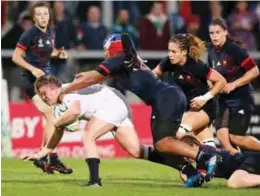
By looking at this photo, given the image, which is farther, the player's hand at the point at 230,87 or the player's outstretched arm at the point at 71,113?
the player's hand at the point at 230,87

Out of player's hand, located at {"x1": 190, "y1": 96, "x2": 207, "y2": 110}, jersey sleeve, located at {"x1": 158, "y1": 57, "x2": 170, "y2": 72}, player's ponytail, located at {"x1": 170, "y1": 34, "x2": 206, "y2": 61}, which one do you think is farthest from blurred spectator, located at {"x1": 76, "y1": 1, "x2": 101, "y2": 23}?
player's ponytail, located at {"x1": 170, "y1": 34, "x2": 206, "y2": 61}

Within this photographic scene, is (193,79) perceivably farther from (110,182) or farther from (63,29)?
(63,29)

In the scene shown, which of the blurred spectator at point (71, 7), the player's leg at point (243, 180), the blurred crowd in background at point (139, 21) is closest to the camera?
the player's leg at point (243, 180)

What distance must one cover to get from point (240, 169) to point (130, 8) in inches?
435

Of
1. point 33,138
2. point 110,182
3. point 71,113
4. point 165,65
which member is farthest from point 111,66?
point 33,138

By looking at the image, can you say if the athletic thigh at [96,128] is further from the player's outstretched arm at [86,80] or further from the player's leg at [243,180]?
the player's leg at [243,180]

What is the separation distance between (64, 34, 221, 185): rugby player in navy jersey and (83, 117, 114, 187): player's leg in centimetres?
Result: 47

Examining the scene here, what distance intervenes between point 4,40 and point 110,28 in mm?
2090

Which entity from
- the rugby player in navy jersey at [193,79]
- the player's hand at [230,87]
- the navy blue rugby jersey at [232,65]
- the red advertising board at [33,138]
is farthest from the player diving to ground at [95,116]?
the red advertising board at [33,138]

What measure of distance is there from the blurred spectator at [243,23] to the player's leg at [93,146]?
9.79 meters

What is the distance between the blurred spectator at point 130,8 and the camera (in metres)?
23.5

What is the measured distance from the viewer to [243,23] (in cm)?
2292

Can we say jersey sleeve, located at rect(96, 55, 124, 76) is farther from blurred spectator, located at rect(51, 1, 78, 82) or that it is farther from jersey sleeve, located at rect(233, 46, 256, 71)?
blurred spectator, located at rect(51, 1, 78, 82)

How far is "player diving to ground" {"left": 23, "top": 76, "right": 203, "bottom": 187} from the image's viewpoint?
13.2 meters
